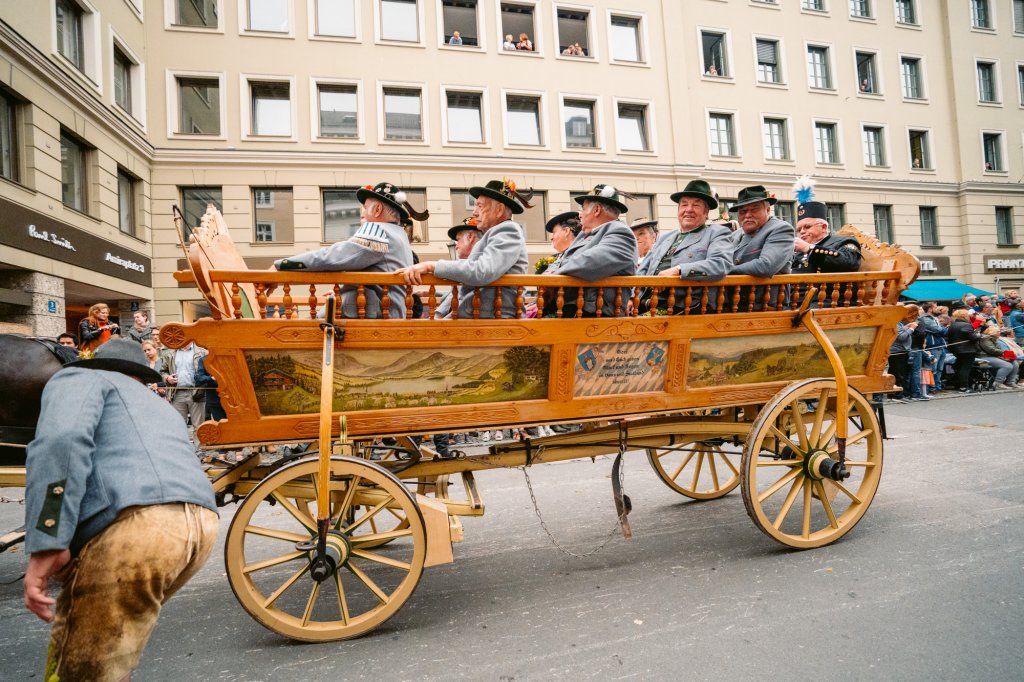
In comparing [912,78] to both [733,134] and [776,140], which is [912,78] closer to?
[776,140]

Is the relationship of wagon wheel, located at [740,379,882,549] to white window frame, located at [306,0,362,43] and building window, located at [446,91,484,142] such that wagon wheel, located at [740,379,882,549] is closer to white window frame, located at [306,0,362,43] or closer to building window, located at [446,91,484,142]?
building window, located at [446,91,484,142]

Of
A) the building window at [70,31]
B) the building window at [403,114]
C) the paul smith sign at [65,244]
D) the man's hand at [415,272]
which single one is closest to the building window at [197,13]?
the building window at [70,31]

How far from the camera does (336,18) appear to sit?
15.2m

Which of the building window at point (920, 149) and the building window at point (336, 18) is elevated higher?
the building window at point (336, 18)

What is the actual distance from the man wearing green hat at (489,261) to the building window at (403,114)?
42.9 ft

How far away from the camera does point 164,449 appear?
2.00m

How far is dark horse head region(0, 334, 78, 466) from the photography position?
3.24m

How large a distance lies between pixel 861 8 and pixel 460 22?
14577 millimetres

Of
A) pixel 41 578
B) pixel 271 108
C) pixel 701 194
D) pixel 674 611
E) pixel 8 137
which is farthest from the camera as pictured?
pixel 271 108

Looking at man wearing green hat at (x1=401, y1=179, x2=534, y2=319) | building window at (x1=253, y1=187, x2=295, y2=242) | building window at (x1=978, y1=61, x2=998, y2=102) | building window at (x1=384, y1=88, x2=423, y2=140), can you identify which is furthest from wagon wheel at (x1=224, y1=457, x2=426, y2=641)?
building window at (x1=978, y1=61, x2=998, y2=102)

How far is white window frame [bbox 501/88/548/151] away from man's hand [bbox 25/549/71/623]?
15640 mm

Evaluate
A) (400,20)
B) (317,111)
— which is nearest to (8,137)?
(317,111)

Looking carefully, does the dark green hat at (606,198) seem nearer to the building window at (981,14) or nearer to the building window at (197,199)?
the building window at (197,199)

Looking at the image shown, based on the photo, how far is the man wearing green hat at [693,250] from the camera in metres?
3.38
